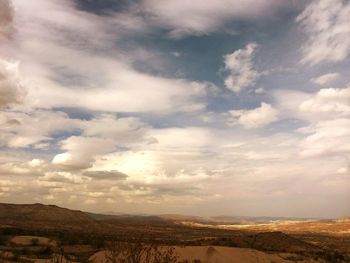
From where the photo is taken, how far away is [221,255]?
124 ft

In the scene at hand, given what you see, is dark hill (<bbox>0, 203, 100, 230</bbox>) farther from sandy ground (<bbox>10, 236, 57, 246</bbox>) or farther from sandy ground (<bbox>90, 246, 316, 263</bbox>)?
sandy ground (<bbox>90, 246, 316, 263</bbox>)

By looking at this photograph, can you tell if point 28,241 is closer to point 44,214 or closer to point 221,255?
point 221,255

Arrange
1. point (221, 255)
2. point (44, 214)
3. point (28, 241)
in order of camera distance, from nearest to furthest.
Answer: point (221, 255)
point (28, 241)
point (44, 214)

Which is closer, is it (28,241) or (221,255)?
(221,255)

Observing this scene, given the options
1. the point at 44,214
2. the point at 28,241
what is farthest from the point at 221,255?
the point at 44,214

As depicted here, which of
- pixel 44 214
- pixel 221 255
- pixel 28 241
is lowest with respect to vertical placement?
pixel 221 255

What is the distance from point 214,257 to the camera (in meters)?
37.3

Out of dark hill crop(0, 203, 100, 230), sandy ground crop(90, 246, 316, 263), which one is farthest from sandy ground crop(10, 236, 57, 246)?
dark hill crop(0, 203, 100, 230)

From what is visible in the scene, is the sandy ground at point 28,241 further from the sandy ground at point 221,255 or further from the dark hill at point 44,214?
the dark hill at point 44,214

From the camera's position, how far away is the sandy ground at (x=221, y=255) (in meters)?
37.4

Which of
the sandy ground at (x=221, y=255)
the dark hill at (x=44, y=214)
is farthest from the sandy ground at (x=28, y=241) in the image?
the dark hill at (x=44, y=214)

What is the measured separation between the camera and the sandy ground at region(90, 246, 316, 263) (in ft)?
123

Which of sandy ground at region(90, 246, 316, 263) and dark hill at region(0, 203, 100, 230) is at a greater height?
dark hill at region(0, 203, 100, 230)

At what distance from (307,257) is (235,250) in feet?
33.0
